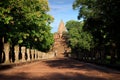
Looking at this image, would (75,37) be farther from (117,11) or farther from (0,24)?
(117,11)

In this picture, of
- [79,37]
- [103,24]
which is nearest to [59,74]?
[103,24]

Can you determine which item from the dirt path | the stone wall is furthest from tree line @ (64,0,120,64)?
the stone wall

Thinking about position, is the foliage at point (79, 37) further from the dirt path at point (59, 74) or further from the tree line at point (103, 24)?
the dirt path at point (59, 74)

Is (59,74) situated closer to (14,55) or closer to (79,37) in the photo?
(14,55)

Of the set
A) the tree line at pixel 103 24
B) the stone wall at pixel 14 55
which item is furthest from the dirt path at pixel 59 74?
the stone wall at pixel 14 55

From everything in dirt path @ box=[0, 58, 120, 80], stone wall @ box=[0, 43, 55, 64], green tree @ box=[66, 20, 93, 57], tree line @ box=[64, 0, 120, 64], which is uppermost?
green tree @ box=[66, 20, 93, 57]

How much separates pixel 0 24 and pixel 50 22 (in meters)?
29.1

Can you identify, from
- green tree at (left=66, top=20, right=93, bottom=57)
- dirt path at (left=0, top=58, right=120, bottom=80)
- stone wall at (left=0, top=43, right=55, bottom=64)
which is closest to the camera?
dirt path at (left=0, top=58, right=120, bottom=80)

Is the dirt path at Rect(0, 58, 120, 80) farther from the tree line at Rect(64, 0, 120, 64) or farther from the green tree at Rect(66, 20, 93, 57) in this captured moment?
the green tree at Rect(66, 20, 93, 57)

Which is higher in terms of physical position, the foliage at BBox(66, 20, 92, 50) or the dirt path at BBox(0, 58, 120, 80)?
the foliage at BBox(66, 20, 92, 50)

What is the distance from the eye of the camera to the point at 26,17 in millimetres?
41656

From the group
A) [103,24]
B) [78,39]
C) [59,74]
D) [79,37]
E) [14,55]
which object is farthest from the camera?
[78,39]

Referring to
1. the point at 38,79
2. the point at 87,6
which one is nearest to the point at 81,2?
the point at 87,6

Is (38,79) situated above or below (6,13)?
below
